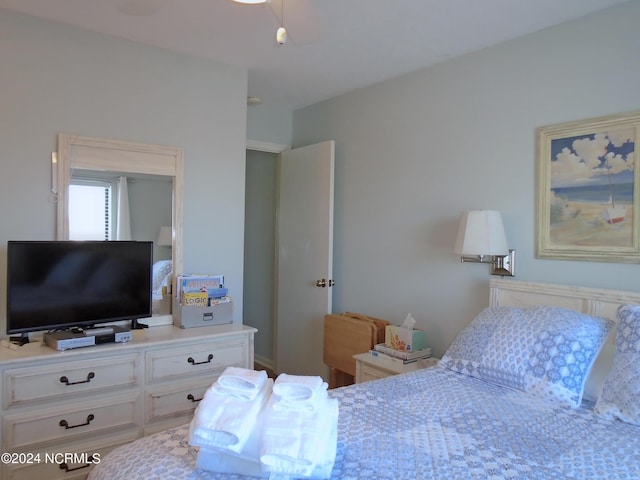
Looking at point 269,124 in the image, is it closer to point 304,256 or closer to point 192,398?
point 304,256

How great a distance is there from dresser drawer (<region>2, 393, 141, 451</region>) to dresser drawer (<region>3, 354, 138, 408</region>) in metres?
0.07

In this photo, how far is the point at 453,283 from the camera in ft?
9.52

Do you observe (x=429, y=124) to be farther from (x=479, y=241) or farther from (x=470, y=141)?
(x=479, y=241)

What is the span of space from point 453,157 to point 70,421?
8.43ft

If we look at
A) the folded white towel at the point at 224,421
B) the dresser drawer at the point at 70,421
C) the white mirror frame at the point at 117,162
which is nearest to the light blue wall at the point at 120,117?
the white mirror frame at the point at 117,162

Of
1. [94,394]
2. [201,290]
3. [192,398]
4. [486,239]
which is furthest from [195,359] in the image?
[486,239]

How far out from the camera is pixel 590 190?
2266 mm

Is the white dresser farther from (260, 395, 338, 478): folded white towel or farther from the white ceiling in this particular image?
the white ceiling

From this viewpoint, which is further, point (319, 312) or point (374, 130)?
point (319, 312)

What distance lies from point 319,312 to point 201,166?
58.1 inches

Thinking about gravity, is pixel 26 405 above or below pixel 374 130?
below

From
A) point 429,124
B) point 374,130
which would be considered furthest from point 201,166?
point 429,124

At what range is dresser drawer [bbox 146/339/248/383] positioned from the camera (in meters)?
2.49

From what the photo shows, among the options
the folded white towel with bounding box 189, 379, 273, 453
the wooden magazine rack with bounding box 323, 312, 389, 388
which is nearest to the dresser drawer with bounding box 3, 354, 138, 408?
the folded white towel with bounding box 189, 379, 273, 453
